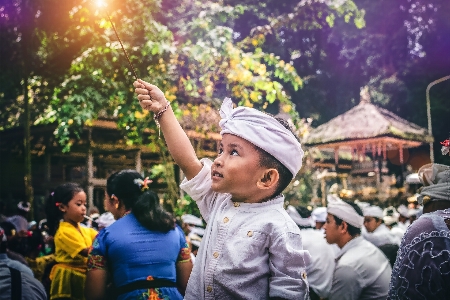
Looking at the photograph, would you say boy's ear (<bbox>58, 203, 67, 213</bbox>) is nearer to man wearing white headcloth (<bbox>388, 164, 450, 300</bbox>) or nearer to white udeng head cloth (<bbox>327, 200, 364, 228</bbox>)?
white udeng head cloth (<bbox>327, 200, 364, 228</bbox>)

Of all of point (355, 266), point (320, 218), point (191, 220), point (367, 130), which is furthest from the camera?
point (367, 130)

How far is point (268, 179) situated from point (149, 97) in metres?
0.66

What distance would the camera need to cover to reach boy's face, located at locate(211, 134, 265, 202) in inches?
73.5

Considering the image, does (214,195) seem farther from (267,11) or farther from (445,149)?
(267,11)

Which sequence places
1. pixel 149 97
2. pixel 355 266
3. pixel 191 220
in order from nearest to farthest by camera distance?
pixel 149 97 < pixel 355 266 < pixel 191 220

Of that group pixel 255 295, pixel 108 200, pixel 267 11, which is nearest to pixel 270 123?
pixel 255 295

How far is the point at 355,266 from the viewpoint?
389cm

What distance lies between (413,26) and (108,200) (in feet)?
93.4

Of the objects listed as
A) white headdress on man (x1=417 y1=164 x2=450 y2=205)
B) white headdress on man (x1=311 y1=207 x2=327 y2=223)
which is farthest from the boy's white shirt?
white headdress on man (x1=311 y1=207 x2=327 y2=223)

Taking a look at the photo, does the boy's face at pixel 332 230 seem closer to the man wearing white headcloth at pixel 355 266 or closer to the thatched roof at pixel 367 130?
the man wearing white headcloth at pixel 355 266

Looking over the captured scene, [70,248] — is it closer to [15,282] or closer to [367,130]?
[15,282]

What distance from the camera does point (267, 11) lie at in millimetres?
26922

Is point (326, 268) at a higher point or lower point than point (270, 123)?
lower

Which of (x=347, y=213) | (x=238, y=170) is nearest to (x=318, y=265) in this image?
(x=347, y=213)
